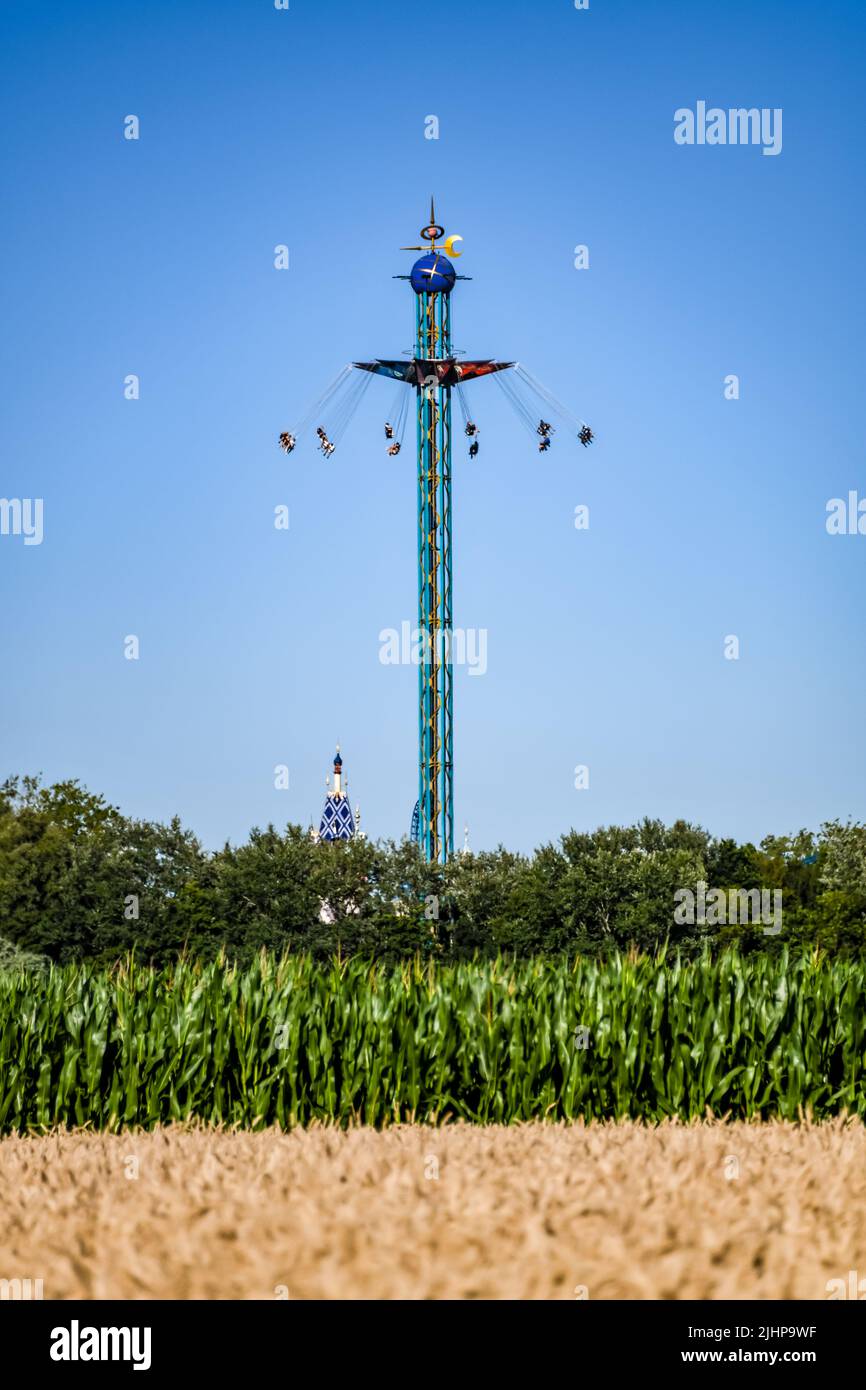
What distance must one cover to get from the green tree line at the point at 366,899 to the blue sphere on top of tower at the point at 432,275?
77.9ft

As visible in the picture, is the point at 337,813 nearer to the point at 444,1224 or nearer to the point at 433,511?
the point at 433,511

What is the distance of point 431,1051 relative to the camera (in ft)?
47.0

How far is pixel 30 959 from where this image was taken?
41500 millimetres

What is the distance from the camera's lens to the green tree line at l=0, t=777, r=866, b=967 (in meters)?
45.9

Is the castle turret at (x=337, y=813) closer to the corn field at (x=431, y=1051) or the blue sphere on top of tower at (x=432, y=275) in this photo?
the blue sphere on top of tower at (x=432, y=275)

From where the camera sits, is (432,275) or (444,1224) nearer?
(444,1224)

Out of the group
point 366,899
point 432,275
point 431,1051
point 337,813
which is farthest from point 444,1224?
point 337,813

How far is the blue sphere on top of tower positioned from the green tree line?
2375 centimetres

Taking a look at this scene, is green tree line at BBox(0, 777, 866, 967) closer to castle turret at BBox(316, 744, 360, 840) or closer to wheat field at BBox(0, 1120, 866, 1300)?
wheat field at BBox(0, 1120, 866, 1300)

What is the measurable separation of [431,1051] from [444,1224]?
33.2ft

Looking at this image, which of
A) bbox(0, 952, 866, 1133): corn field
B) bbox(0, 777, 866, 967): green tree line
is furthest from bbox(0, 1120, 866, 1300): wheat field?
bbox(0, 777, 866, 967): green tree line

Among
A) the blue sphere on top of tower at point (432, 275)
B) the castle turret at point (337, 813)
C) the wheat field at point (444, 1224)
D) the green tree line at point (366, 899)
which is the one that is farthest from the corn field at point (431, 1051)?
the castle turret at point (337, 813)

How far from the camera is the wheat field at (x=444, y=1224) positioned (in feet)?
13.2
